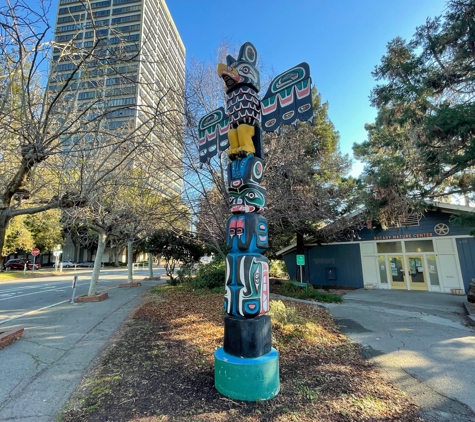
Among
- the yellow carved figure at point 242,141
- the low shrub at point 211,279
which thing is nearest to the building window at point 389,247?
the low shrub at point 211,279

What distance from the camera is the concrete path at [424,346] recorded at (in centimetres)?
375

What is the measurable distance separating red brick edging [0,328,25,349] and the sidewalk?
12 centimetres

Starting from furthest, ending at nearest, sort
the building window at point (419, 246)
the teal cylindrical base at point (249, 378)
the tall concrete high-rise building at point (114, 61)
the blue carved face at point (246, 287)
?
the building window at point (419, 246), the blue carved face at point (246, 287), the teal cylindrical base at point (249, 378), the tall concrete high-rise building at point (114, 61)

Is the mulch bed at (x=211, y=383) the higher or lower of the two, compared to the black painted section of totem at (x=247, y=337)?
lower

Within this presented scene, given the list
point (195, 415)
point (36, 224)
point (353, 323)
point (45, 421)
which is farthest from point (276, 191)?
point (36, 224)

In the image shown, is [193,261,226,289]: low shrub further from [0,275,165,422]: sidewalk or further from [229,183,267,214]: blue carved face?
[229,183,267,214]: blue carved face

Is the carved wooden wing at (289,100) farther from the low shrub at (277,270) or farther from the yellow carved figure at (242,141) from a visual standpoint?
the low shrub at (277,270)

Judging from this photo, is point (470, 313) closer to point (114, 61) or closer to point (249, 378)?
point (249, 378)

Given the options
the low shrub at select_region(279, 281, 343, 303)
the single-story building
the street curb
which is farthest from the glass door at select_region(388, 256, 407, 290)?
the street curb

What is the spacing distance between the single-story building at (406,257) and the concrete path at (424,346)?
2660mm

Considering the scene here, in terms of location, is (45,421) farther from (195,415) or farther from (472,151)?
(472,151)

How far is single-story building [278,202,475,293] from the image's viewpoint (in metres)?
13.0

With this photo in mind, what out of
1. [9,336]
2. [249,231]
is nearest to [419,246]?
[249,231]

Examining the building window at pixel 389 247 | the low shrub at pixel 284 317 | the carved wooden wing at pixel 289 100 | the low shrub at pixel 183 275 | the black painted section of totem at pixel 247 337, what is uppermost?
the carved wooden wing at pixel 289 100
